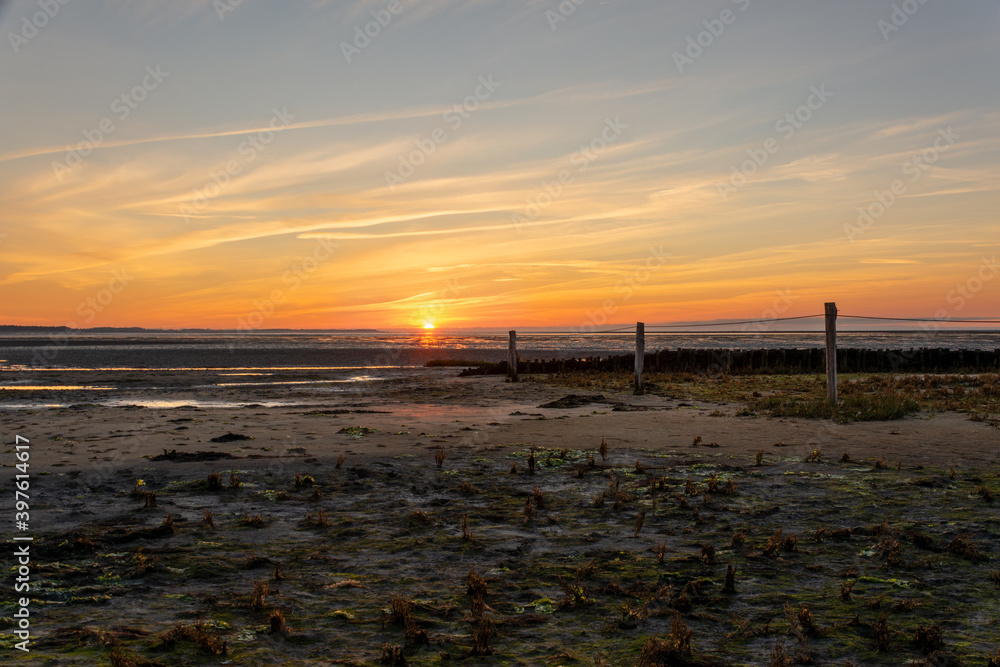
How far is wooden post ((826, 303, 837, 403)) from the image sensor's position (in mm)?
13676

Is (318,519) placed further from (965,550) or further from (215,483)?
(965,550)

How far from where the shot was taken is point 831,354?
1404 centimetres

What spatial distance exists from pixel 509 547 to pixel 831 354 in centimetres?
1125

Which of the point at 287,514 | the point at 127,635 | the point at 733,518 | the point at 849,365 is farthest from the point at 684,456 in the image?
the point at 849,365

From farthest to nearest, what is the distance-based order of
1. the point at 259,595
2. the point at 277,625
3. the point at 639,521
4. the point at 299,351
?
the point at 299,351 < the point at 639,521 < the point at 259,595 < the point at 277,625

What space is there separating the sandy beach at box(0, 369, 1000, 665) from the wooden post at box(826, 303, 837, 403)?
2.85 meters

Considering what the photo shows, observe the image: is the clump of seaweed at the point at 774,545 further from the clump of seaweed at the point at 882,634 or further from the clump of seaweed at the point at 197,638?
the clump of seaweed at the point at 197,638

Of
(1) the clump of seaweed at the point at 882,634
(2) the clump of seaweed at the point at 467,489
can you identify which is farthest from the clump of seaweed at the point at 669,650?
(2) the clump of seaweed at the point at 467,489

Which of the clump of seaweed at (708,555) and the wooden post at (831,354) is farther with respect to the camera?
the wooden post at (831,354)

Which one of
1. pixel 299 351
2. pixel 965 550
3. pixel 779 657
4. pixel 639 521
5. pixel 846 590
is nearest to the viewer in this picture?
pixel 779 657

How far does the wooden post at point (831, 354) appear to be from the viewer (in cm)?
1368

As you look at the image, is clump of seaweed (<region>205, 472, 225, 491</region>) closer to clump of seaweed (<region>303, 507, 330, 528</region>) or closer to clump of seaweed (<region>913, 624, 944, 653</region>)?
clump of seaweed (<region>303, 507, 330, 528</region>)

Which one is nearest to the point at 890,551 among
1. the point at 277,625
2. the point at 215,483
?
the point at 277,625

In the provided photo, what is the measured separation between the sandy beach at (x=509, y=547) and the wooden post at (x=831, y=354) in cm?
285
